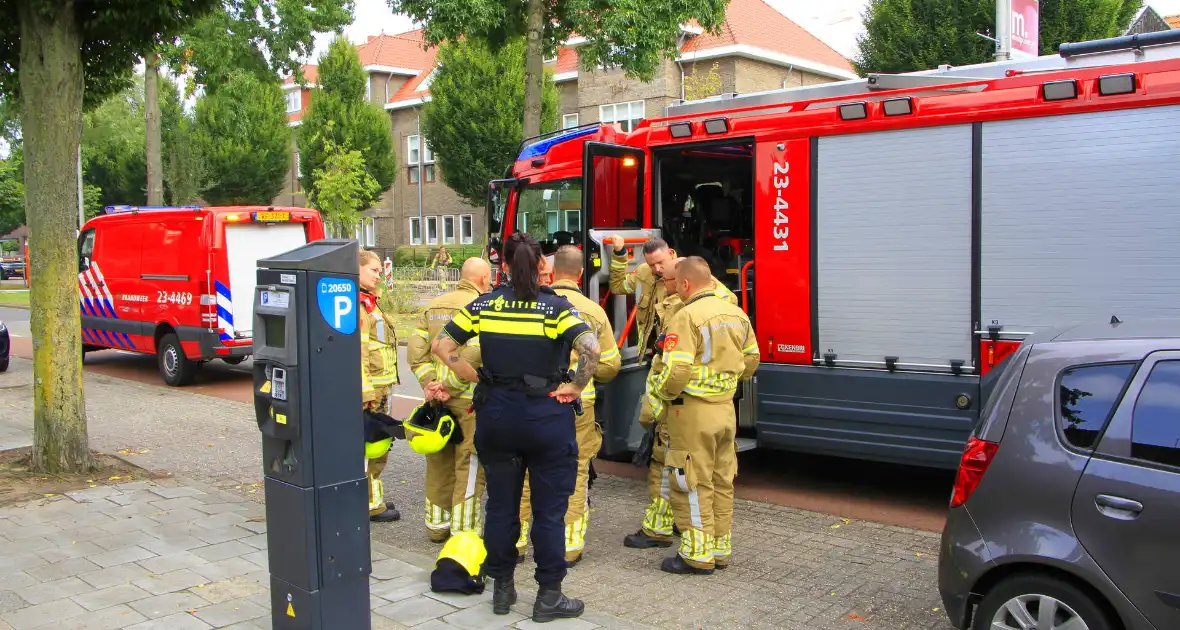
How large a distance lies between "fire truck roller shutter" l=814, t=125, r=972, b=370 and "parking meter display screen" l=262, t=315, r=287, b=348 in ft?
13.0

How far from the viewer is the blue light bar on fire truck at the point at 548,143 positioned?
8.26 m

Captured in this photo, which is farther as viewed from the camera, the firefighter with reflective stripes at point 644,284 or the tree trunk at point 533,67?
the tree trunk at point 533,67

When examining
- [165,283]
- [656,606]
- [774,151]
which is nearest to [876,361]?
[774,151]

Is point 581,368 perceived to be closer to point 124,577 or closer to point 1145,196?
point 124,577

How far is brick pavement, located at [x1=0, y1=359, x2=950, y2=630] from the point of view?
4.74 metres

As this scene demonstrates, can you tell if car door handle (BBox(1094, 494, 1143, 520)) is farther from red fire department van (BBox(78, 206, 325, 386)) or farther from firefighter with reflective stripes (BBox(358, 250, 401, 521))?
red fire department van (BBox(78, 206, 325, 386))

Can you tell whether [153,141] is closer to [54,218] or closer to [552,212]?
[54,218]

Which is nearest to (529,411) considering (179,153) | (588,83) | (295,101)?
(179,153)

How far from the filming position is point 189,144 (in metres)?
32.9

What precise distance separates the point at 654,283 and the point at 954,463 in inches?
94.0

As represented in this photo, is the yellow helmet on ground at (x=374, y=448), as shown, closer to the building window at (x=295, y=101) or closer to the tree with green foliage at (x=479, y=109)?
the tree with green foliage at (x=479, y=109)

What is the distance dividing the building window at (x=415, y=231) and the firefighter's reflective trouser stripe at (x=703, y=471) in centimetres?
3962

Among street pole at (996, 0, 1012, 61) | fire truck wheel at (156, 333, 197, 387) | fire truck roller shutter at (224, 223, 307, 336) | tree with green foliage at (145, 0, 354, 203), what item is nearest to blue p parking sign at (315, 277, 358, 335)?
street pole at (996, 0, 1012, 61)

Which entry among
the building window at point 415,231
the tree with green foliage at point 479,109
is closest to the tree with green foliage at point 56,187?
the tree with green foliage at point 479,109
